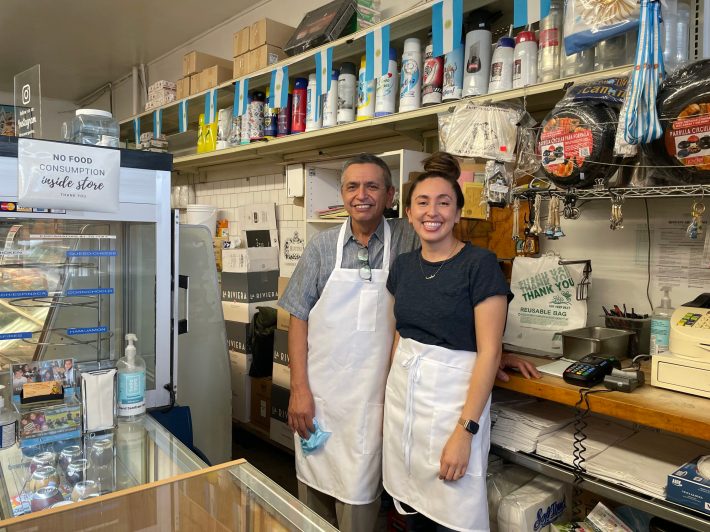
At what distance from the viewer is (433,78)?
2402mm

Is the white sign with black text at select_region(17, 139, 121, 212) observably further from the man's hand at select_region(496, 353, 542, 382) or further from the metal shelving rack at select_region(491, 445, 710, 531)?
the metal shelving rack at select_region(491, 445, 710, 531)

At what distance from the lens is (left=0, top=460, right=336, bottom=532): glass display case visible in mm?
955

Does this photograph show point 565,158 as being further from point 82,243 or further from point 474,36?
point 82,243

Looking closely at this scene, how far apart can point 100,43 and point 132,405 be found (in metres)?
4.77

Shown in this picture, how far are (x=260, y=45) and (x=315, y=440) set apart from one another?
2.57 metres

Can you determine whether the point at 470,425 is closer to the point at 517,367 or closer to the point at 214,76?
the point at 517,367

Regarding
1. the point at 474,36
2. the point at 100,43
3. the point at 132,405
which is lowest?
the point at 132,405

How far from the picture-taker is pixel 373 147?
324 cm

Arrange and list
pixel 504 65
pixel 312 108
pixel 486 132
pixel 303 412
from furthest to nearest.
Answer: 1. pixel 312 108
2. pixel 504 65
3. pixel 303 412
4. pixel 486 132

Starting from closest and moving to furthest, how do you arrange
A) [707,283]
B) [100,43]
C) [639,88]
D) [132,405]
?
[639,88] < [132,405] < [707,283] < [100,43]

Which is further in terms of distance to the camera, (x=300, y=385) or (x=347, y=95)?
(x=347, y=95)

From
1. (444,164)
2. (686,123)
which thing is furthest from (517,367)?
(686,123)

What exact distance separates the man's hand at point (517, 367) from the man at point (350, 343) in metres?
0.42

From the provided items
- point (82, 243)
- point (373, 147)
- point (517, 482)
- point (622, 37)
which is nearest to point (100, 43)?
point (373, 147)
